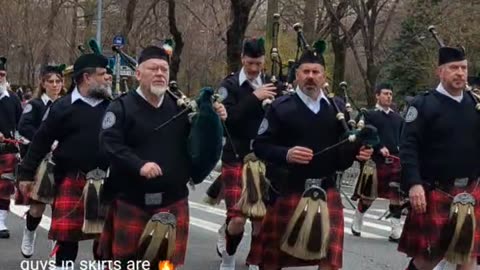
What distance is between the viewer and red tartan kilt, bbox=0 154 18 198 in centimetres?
958

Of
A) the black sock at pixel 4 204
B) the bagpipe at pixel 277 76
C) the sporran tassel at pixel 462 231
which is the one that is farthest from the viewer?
the black sock at pixel 4 204

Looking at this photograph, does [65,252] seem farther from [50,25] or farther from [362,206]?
[50,25]

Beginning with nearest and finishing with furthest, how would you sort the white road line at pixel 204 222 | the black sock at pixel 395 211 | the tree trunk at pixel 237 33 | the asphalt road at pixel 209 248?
the asphalt road at pixel 209 248, the black sock at pixel 395 211, the white road line at pixel 204 222, the tree trunk at pixel 237 33

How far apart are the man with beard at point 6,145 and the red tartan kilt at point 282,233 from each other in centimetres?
423

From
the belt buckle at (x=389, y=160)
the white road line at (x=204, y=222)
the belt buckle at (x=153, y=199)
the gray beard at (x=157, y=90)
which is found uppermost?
the gray beard at (x=157, y=90)

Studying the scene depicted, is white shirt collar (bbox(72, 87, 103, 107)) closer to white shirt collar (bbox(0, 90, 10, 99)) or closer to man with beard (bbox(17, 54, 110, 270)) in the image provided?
man with beard (bbox(17, 54, 110, 270))

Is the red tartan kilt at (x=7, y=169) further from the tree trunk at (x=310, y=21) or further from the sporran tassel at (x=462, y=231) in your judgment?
the tree trunk at (x=310, y=21)

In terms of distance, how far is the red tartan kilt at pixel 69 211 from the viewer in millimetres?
6680

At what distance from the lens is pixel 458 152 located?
6.11 m

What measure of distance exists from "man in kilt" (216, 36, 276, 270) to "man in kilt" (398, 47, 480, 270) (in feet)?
4.99

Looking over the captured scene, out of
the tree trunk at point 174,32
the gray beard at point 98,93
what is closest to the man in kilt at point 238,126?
the gray beard at point 98,93

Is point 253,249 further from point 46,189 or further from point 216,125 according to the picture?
point 46,189

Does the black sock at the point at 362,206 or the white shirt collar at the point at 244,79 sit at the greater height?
the white shirt collar at the point at 244,79

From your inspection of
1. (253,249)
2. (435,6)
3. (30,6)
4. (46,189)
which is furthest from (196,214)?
(30,6)
